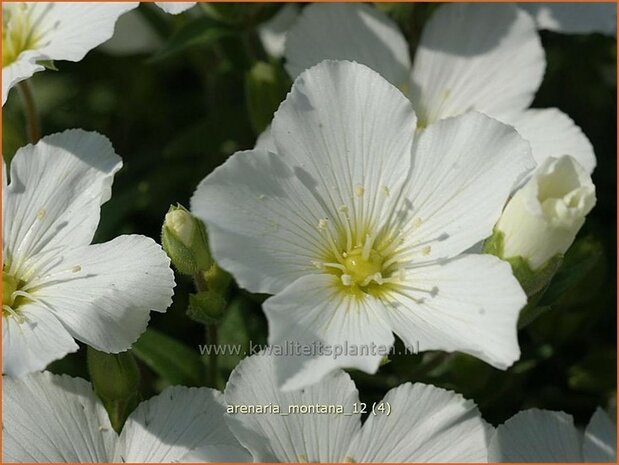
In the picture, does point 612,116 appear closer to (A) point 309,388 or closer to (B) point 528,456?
(B) point 528,456

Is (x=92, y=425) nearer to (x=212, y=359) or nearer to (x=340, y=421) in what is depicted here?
(x=212, y=359)

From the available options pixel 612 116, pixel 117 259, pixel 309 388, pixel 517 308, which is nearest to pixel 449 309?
pixel 517 308

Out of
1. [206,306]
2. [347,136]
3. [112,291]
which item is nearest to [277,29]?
[347,136]

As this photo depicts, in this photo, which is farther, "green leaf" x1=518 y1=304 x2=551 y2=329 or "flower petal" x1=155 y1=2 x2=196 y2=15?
"flower petal" x1=155 y1=2 x2=196 y2=15

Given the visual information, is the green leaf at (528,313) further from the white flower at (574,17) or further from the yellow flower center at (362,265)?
the white flower at (574,17)

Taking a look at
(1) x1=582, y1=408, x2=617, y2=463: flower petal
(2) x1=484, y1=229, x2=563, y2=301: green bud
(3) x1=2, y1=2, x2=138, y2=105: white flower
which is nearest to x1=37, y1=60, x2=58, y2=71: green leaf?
(3) x1=2, y1=2, x2=138, y2=105: white flower

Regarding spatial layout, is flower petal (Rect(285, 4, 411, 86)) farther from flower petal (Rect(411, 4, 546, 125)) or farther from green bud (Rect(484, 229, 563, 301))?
green bud (Rect(484, 229, 563, 301))
